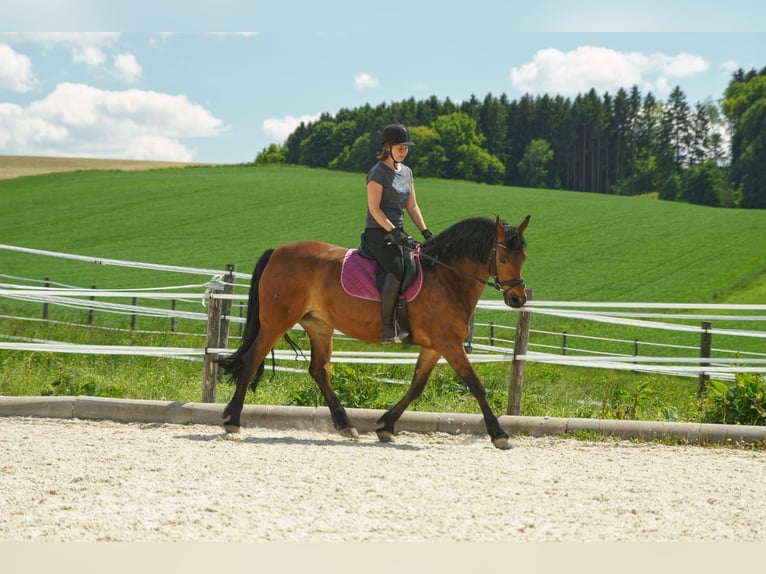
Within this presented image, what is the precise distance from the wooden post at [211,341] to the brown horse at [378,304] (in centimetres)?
74

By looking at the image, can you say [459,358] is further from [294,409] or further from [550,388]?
[550,388]

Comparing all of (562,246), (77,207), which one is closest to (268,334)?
(562,246)

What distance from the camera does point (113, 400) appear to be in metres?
8.56

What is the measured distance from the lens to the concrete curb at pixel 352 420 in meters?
7.92

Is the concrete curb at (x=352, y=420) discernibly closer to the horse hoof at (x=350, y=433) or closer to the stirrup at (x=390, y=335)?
the horse hoof at (x=350, y=433)

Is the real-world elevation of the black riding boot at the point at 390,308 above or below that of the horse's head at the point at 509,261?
below

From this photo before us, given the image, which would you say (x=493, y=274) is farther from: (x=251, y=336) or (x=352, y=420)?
(x=251, y=336)

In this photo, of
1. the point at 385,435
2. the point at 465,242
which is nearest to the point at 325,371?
the point at 385,435

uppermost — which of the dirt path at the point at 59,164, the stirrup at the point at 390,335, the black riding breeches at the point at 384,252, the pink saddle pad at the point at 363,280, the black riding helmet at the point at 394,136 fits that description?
the dirt path at the point at 59,164

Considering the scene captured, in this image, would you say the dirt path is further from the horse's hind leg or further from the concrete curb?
the horse's hind leg

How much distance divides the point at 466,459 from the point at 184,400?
3.53 meters

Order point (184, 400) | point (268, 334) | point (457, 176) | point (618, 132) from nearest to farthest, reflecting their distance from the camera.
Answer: point (268, 334) < point (184, 400) < point (457, 176) < point (618, 132)

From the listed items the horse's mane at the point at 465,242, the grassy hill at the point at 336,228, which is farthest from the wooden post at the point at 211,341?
the grassy hill at the point at 336,228

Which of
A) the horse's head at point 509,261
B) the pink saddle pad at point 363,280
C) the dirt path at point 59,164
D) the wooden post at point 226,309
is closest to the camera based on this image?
the horse's head at point 509,261
